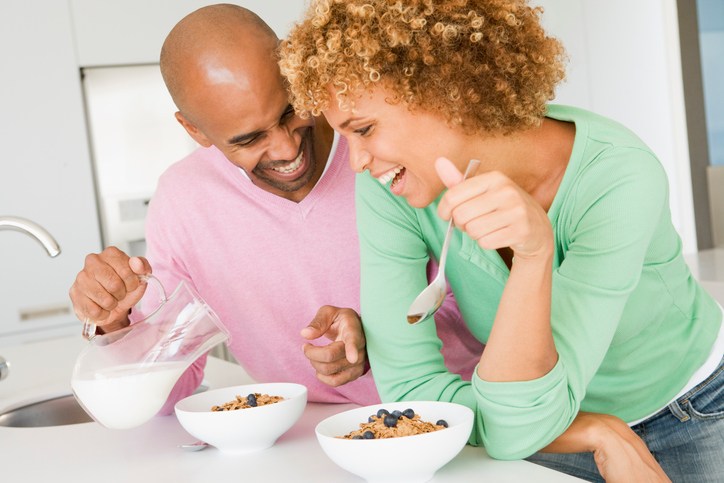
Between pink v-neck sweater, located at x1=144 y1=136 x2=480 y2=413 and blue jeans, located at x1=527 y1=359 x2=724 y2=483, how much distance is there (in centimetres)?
46

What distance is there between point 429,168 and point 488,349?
0.26 meters

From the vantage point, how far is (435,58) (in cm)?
107

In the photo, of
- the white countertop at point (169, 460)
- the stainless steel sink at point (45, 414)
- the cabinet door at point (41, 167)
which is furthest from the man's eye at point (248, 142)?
the cabinet door at point (41, 167)

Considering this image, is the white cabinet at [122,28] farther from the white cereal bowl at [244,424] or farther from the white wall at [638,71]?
the white cereal bowl at [244,424]

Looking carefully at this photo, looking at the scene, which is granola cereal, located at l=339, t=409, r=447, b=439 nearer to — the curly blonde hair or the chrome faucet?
the curly blonde hair

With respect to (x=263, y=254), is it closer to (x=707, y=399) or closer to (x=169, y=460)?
(x=169, y=460)

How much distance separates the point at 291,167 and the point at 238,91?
171mm

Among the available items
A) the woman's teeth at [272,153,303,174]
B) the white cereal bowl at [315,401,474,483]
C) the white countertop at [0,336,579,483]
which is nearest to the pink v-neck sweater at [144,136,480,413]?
the woman's teeth at [272,153,303,174]

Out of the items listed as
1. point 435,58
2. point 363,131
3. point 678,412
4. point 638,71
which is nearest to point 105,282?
point 363,131

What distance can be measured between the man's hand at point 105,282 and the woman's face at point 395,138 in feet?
1.19

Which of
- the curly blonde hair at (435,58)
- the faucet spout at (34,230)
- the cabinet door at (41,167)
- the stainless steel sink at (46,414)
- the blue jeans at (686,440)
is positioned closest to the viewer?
the curly blonde hair at (435,58)

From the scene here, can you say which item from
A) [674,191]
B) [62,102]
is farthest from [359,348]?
[674,191]

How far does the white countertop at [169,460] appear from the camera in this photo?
0.96 m

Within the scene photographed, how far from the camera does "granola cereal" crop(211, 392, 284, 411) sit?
43.5 inches
